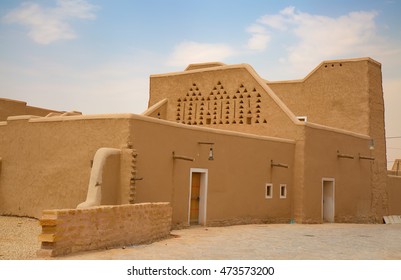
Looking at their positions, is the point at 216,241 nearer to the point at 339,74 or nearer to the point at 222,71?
the point at 222,71

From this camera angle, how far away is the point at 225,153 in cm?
1530

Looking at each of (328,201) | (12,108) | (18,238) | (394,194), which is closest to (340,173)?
(328,201)

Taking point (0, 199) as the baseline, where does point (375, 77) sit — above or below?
above

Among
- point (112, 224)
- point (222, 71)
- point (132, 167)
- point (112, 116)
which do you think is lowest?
point (112, 224)

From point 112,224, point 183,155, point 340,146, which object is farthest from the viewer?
point 340,146

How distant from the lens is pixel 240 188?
15.8 m

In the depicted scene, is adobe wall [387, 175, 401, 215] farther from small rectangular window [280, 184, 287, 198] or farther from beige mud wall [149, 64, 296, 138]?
beige mud wall [149, 64, 296, 138]

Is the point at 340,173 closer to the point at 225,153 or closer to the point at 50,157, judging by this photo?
the point at 225,153

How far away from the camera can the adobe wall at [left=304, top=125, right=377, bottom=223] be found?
1792 centimetres

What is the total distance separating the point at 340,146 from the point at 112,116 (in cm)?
1091

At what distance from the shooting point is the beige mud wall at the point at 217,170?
41.9ft

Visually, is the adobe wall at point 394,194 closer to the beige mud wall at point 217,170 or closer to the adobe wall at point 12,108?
the beige mud wall at point 217,170

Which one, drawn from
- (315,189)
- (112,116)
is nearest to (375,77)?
(315,189)

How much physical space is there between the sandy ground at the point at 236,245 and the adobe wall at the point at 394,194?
10.1 m
